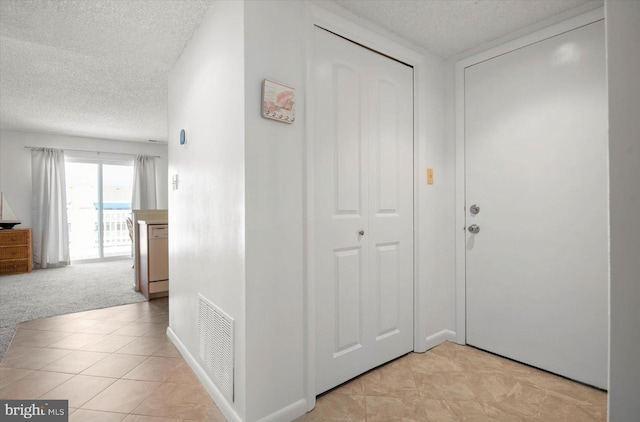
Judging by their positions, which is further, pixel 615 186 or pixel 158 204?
pixel 158 204

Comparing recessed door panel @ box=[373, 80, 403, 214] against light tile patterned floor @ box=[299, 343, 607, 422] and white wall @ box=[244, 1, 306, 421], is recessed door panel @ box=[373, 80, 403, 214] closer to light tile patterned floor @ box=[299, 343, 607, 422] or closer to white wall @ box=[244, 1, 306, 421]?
white wall @ box=[244, 1, 306, 421]

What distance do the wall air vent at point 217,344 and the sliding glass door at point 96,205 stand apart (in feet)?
19.4

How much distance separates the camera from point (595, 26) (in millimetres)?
1764

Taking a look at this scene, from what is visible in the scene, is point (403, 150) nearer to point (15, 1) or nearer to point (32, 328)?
point (15, 1)

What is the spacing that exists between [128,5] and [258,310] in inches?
74.4

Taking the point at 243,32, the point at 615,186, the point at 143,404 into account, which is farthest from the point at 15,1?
the point at 615,186

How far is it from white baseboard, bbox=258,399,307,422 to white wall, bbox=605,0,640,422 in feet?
4.41

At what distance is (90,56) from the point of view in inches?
99.0

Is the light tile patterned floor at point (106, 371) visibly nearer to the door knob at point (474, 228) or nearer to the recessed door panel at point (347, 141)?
the recessed door panel at point (347, 141)

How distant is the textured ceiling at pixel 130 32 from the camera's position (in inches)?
70.3

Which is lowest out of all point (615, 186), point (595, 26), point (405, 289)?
point (405, 289)

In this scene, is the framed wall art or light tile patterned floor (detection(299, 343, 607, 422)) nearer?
the framed wall art

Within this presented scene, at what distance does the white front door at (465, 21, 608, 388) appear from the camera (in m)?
1.78

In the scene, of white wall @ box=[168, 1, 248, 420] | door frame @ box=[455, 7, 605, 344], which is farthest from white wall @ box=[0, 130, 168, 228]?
door frame @ box=[455, 7, 605, 344]
